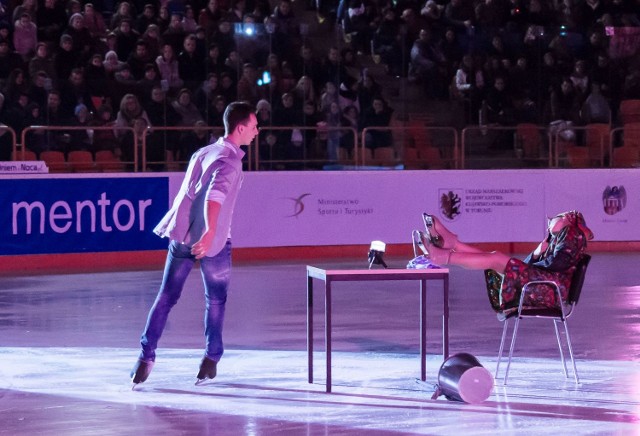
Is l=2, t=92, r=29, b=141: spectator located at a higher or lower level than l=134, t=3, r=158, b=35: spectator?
lower

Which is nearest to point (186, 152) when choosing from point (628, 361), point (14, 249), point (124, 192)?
point (124, 192)

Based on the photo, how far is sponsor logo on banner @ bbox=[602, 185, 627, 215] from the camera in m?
19.1

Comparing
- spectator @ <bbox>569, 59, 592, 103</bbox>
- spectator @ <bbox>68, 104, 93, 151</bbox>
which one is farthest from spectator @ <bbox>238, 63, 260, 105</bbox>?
spectator @ <bbox>569, 59, 592, 103</bbox>

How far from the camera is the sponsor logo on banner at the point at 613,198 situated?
752 inches

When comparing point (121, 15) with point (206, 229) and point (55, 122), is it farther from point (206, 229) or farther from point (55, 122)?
point (206, 229)

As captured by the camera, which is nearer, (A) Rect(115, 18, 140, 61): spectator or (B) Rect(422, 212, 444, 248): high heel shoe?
(B) Rect(422, 212, 444, 248): high heel shoe

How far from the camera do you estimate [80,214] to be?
16891 mm

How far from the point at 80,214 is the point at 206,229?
32.0 ft

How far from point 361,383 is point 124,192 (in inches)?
377

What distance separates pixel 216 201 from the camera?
7.50 meters

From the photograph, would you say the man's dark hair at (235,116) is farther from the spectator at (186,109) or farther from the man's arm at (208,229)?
the spectator at (186,109)

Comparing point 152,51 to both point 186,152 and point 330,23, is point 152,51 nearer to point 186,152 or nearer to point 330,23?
point 186,152

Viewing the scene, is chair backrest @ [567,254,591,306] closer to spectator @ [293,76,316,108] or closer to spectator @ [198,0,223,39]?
spectator @ [293,76,316,108]

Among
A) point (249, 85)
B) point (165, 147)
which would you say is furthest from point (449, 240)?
point (249, 85)
